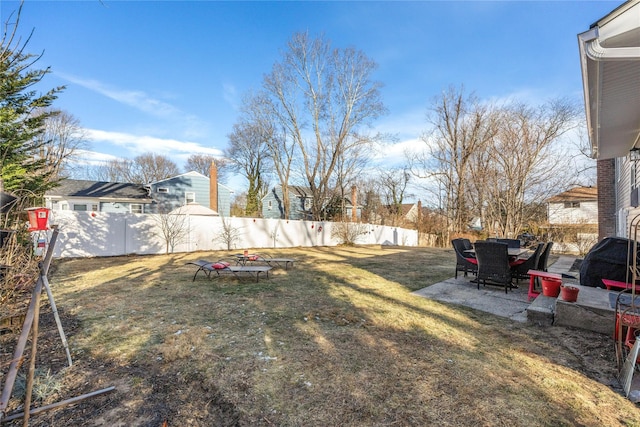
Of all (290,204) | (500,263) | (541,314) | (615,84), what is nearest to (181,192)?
(290,204)

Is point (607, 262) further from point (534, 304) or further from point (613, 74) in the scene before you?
point (613, 74)

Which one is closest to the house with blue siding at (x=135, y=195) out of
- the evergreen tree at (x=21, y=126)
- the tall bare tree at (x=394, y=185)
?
the evergreen tree at (x=21, y=126)

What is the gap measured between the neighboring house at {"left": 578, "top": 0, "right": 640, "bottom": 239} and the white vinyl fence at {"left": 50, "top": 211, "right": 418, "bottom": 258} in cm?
1000

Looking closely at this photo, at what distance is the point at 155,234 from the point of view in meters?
12.2

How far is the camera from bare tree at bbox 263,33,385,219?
62.5 feet

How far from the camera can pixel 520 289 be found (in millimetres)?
6113

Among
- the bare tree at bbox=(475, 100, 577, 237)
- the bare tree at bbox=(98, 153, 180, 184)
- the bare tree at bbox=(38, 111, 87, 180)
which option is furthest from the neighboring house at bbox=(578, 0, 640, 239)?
the bare tree at bbox=(98, 153, 180, 184)

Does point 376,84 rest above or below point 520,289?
above

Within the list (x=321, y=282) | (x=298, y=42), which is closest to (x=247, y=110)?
(x=298, y=42)

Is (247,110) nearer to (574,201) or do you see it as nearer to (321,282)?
(321,282)

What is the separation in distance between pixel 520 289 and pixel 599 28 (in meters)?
4.94

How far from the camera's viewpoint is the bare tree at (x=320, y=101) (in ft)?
62.5

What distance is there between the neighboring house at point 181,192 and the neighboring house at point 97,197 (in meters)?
0.74

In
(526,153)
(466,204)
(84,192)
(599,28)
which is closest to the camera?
(599,28)
